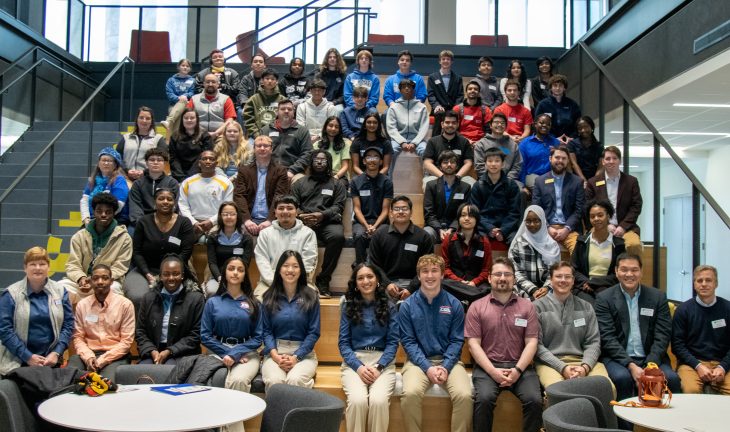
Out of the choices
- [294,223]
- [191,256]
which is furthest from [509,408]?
[191,256]

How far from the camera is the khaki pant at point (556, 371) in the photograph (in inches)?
191

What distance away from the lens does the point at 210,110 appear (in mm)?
8344

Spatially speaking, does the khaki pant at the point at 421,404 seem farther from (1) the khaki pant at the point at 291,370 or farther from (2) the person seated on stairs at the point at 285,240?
(2) the person seated on stairs at the point at 285,240

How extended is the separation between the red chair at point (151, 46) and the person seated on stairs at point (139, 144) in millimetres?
4425

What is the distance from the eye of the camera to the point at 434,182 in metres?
6.79

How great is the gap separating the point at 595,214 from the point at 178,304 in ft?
10.9

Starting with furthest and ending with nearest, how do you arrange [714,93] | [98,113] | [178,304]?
[98,113] < [714,93] < [178,304]

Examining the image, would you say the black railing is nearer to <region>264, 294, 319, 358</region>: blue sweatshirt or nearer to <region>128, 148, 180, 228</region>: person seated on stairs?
<region>264, 294, 319, 358</region>: blue sweatshirt

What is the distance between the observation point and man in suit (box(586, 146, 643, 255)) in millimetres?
6281

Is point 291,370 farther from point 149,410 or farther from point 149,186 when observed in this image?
point 149,186

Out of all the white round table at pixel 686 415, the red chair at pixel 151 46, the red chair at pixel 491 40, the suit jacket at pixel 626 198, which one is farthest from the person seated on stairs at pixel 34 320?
the red chair at pixel 491 40

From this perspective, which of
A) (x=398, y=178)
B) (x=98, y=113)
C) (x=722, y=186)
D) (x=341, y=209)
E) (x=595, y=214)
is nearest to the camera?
(x=595, y=214)

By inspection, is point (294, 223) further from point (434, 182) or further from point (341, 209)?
point (434, 182)

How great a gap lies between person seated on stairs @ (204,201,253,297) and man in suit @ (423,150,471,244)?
5.33 feet
